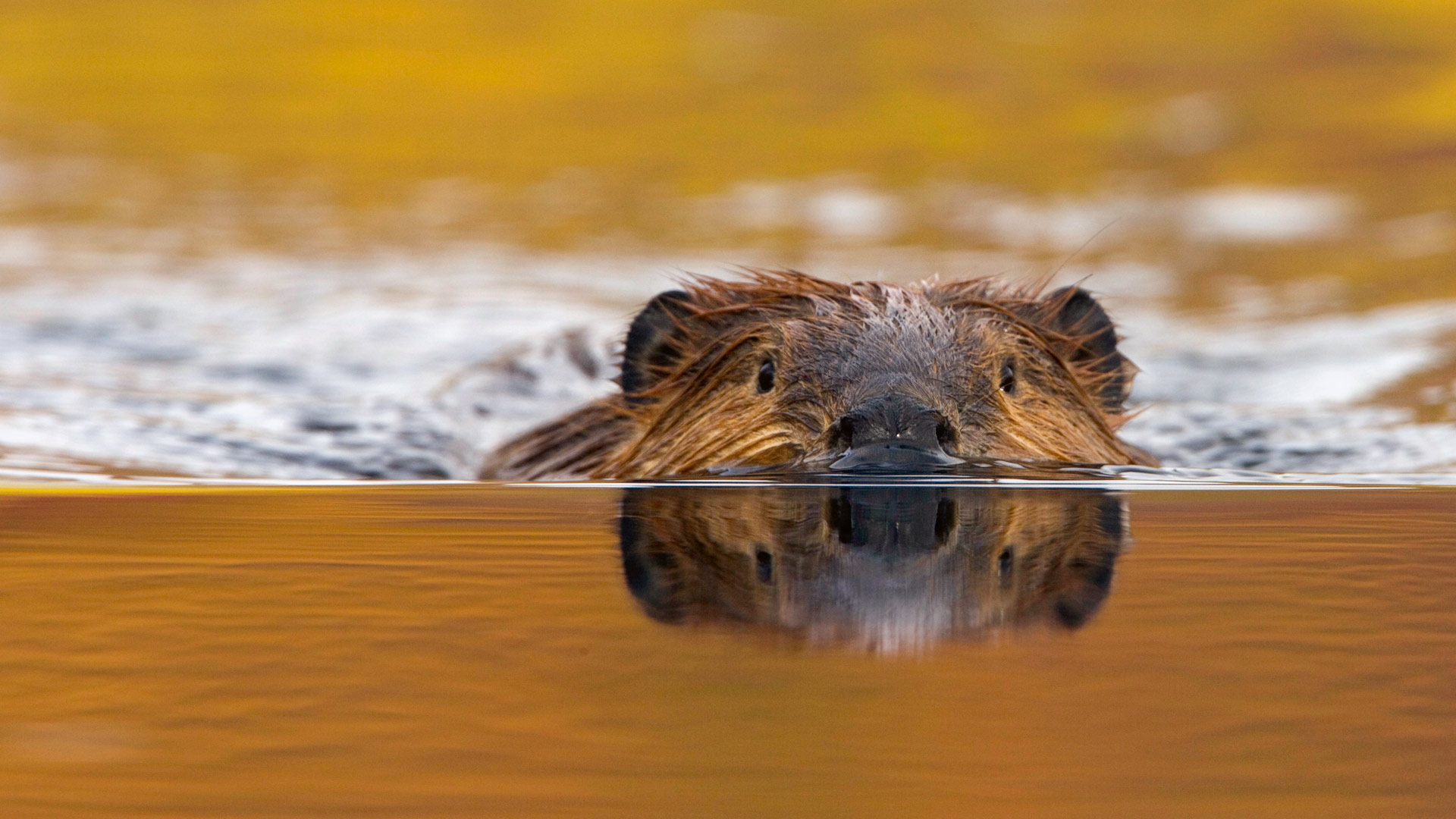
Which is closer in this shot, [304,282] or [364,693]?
[364,693]

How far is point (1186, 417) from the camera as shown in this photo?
23.3ft

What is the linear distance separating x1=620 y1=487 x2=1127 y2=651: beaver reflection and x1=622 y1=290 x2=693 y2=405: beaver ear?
5.52ft

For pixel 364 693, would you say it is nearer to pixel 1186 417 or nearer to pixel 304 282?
pixel 1186 417

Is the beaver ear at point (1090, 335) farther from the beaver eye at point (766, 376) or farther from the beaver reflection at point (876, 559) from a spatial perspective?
the beaver reflection at point (876, 559)

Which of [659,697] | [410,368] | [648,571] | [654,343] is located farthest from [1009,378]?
[410,368]

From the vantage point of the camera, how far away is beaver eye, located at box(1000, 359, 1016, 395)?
3803mm

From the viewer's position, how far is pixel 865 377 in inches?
134

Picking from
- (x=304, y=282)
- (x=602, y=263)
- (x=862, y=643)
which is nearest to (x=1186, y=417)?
(x=862, y=643)

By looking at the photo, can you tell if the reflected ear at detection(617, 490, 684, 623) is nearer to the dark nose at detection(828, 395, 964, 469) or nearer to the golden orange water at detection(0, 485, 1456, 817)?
the golden orange water at detection(0, 485, 1456, 817)

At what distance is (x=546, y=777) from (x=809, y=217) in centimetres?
1646

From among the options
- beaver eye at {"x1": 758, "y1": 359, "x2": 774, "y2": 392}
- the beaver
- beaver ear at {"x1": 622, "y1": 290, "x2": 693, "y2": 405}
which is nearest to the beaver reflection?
the beaver

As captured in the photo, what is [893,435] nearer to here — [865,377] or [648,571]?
[865,377]

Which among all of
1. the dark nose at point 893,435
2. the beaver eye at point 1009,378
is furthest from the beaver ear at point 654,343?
the dark nose at point 893,435

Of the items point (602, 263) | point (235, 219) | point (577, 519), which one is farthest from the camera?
point (235, 219)
